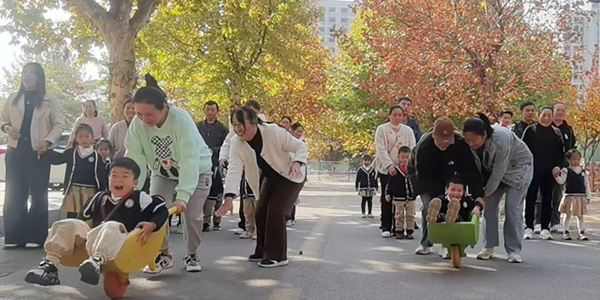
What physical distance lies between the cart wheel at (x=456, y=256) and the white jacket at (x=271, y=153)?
1762mm

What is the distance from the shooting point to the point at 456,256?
684cm

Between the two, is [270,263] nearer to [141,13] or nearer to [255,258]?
[255,258]

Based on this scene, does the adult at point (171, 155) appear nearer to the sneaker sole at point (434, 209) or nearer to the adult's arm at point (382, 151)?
the sneaker sole at point (434, 209)

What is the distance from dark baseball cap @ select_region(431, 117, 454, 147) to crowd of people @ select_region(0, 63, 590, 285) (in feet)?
0.05

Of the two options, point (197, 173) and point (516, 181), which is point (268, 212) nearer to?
point (197, 173)

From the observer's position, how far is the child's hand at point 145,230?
4961 mm

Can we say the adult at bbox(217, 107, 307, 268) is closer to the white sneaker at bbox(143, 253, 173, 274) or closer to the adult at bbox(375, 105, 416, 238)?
the white sneaker at bbox(143, 253, 173, 274)

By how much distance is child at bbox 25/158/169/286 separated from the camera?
4664 millimetres

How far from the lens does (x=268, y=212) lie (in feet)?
22.9

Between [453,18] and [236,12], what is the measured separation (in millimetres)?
7820

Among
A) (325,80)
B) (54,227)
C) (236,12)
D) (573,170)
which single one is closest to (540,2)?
(573,170)

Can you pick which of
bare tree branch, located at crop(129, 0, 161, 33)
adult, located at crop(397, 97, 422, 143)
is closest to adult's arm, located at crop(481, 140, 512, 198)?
adult, located at crop(397, 97, 422, 143)

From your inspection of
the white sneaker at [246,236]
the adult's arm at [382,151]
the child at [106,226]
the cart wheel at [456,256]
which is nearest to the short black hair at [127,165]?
the child at [106,226]

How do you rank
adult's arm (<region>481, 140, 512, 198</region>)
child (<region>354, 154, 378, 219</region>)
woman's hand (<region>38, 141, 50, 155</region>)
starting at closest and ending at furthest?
adult's arm (<region>481, 140, 512, 198</region>) < woman's hand (<region>38, 141, 50, 155</region>) < child (<region>354, 154, 378, 219</region>)
